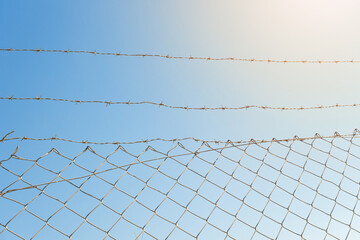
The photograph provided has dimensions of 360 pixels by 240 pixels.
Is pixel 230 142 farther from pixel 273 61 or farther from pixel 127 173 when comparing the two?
pixel 273 61

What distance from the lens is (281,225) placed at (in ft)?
8.32

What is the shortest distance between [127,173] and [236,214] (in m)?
0.74

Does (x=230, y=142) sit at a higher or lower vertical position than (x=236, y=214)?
higher

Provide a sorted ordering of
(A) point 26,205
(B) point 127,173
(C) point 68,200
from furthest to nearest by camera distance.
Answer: (B) point 127,173 < (C) point 68,200 < (A) point 26,205

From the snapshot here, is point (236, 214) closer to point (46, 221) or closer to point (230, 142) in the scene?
point (230, 142)

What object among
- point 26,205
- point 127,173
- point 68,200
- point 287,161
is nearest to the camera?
point 26,205

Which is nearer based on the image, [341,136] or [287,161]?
[287,161]

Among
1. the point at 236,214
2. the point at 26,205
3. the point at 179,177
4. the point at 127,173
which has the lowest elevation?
the point at 236,214

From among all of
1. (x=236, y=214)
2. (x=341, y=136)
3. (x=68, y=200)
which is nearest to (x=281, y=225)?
(x=236, y=214)

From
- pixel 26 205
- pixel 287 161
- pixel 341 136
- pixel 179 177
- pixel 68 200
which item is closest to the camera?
pixel 26 205

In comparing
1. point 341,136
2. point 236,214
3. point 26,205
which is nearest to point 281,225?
point 236,214

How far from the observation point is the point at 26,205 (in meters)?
1.86

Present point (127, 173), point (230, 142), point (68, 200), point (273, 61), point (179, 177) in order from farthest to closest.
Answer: point (273, 61), point (230, 142), point (179, 177), point (127, 173), point (68, 200)

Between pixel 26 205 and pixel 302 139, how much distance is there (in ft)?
6.49
